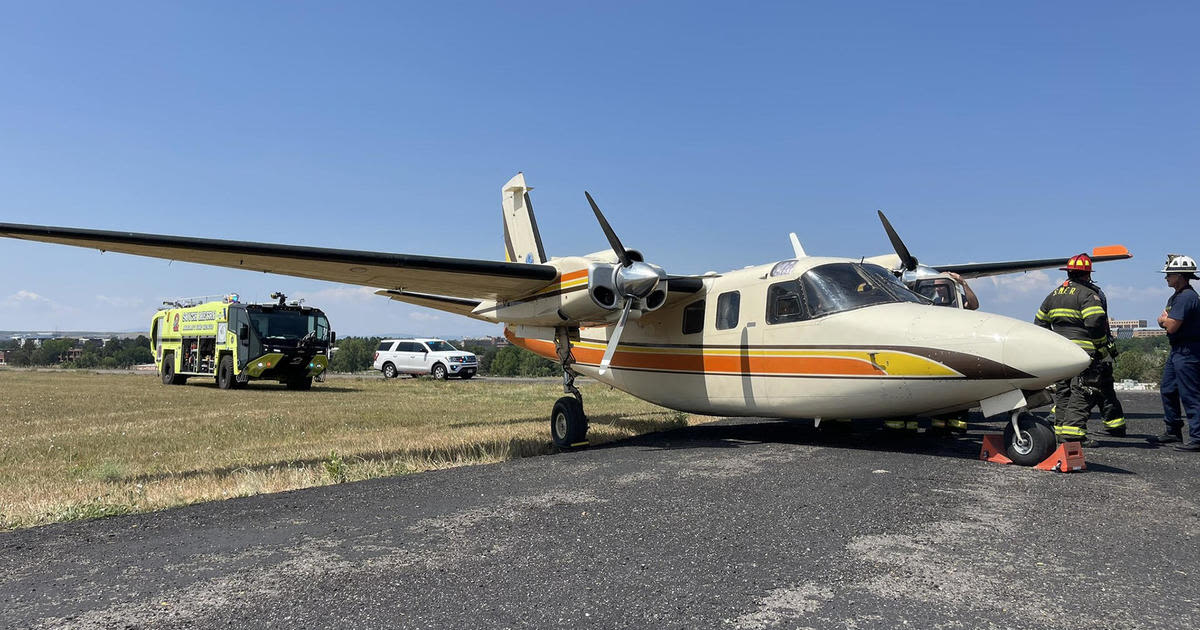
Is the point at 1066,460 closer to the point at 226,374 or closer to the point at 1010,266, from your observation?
the point at 1010,266

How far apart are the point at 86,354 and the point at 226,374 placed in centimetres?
5547

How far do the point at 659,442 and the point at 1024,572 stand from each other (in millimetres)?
6341

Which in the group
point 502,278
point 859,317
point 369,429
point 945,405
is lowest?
A: point 369,429

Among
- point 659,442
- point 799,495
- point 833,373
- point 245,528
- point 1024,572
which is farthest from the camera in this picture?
point 659,442

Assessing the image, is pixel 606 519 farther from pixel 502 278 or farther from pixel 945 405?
pixel 502 278

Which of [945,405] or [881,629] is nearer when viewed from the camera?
[881,629]

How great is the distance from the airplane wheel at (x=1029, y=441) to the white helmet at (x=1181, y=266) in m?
3.90

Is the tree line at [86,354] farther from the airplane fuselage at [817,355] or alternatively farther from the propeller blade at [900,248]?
the propeller blade at [900,248]

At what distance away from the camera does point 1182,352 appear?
902cm

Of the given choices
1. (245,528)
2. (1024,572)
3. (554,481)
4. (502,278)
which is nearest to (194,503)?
(245,528)

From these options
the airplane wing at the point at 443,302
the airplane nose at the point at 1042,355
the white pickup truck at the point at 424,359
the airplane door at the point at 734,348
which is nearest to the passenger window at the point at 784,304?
the airplane door at the point at 734,348

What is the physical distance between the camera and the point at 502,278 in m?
10.1

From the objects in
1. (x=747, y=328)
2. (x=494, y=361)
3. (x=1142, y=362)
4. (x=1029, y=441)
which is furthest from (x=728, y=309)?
(x=494, y=361)

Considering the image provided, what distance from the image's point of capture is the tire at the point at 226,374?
26.0 meters
